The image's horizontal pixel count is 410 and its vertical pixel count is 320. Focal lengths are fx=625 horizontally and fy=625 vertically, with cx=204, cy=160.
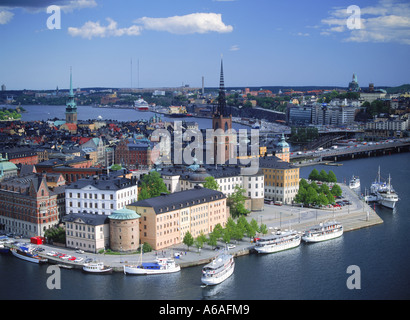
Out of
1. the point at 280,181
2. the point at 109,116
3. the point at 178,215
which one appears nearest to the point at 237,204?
the point at 280,181

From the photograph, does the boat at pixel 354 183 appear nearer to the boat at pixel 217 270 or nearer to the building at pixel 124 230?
the boat at pixel 217 270

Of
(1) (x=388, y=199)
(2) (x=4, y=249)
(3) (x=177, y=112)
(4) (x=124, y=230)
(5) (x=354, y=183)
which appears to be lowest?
(2) (x=4, y=249)

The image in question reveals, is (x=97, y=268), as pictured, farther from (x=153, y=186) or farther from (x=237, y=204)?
(x=237, y=204)

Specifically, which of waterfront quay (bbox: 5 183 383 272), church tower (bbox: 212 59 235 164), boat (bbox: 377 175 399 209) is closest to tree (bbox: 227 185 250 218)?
waterfront quay (bbox: 5 183 383 272)

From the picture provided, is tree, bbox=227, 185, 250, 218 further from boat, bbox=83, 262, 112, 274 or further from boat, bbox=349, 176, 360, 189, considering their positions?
boat, bbox=349, 176, 360, 189

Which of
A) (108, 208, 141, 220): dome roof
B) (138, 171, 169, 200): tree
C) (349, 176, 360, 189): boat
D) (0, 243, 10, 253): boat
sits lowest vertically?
(0, 243, 10, 253): boat
